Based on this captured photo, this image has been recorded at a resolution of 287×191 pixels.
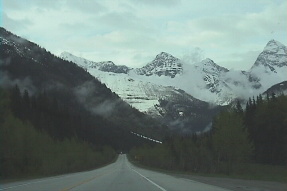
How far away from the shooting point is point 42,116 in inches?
5162

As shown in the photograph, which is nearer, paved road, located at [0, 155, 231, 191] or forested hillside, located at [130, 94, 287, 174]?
paved road, located at [0, 155, 231, 191]

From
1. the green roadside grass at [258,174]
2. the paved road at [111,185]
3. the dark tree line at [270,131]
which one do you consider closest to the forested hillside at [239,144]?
the dark tree line at [270,131]

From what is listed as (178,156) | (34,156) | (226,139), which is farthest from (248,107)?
(34,156)

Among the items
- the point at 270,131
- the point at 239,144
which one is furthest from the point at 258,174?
the point at 270,131

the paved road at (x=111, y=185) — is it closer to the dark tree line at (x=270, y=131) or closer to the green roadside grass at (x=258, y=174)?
the green roadside grass at (x=258, y=174)

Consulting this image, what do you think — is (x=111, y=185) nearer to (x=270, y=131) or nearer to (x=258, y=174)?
(x=258, y=174)

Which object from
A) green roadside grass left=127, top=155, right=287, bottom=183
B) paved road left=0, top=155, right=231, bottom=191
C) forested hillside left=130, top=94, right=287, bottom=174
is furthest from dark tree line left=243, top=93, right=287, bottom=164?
paved road left=0, top=155, right=231, bottom=191

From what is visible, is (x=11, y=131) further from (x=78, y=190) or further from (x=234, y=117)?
(x=234, y=117)

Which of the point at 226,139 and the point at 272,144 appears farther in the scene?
the point at 272,144

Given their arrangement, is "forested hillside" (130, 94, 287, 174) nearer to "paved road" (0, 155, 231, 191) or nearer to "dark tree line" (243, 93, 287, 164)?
"dark tree line" (243, 93, 287, 164)

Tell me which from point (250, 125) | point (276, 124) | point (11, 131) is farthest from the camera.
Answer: point (250, 125)

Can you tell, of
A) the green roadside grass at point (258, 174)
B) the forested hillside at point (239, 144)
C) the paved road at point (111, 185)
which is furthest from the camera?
the forested hillside at point (239, 144)

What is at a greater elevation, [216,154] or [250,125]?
[250,125]

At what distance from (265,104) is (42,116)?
58.0 metres
